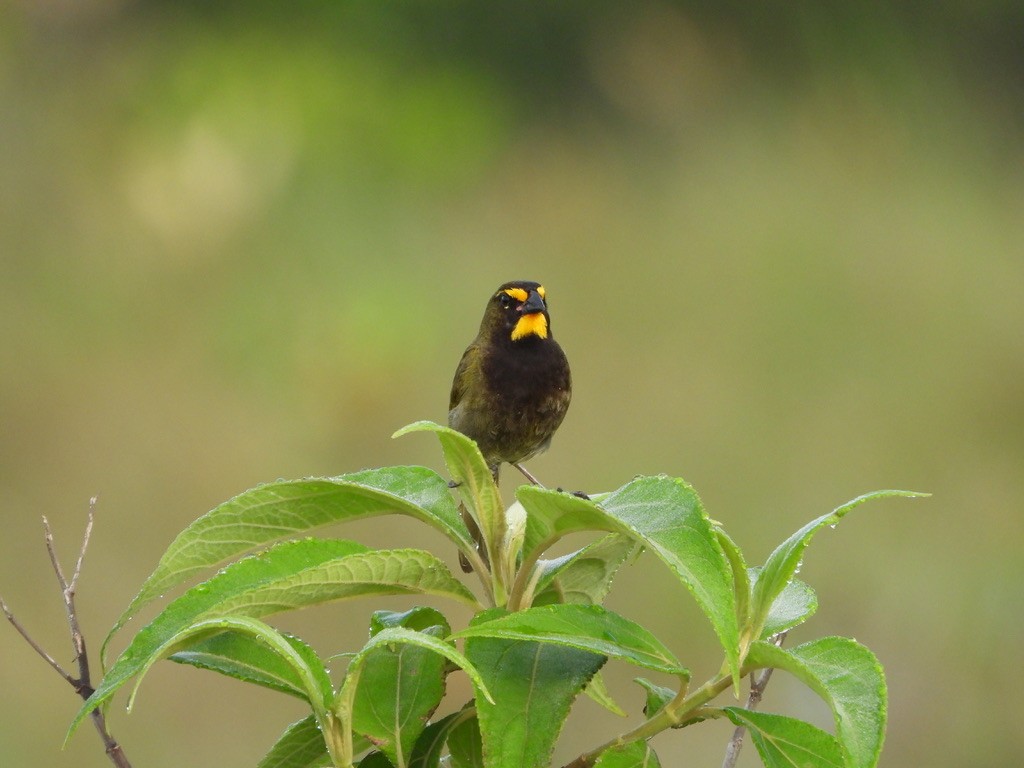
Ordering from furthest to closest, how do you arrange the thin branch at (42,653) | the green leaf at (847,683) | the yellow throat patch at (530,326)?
the yellow throat patch at (530,326), the thin branch at (42,653), the green leaf at (847,683)

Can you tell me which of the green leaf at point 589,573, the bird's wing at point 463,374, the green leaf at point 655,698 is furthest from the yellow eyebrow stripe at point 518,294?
the green leaf at point 655,698

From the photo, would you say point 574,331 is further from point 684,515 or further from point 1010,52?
point 684,515

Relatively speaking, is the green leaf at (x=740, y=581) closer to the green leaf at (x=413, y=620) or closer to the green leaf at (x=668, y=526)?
the green leaf at (x=668, y=526)

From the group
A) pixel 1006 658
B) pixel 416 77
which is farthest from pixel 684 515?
pixel 416 77

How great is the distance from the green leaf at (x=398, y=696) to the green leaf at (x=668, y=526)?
5.1 inches

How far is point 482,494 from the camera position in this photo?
1.01 metres

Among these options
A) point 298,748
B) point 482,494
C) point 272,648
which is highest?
point 482,494

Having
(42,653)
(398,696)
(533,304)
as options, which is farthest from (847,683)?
(533,304)

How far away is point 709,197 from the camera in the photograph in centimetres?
667

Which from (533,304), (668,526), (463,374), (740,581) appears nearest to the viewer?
(668,526)

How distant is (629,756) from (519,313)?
155cm

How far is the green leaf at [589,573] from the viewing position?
1027mm

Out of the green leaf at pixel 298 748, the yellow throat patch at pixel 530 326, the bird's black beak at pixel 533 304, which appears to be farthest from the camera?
the yellow throat patch at pixel 530 326

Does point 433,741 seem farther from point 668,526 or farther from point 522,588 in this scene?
point 668,526
